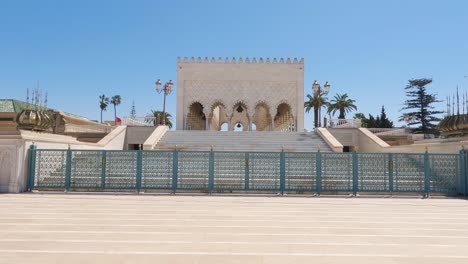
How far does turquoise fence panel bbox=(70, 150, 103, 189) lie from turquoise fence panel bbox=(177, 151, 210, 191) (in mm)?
2330

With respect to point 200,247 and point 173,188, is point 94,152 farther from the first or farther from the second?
point 200,247

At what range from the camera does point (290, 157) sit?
31.9 feet

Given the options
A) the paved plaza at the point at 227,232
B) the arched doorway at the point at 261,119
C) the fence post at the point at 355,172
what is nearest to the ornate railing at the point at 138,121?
the paved plaza at the point at 227,232

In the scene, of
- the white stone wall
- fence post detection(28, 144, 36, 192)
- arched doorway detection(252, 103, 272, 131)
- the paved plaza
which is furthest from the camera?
arched doorway detection(252, 103, 272, 131)

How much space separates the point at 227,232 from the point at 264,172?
4867 millimetres

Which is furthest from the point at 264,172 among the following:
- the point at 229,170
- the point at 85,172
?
the point at 85,172

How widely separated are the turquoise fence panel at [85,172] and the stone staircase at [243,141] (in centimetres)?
660

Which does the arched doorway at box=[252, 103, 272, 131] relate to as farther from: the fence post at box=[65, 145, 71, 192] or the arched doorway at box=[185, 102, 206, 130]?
the fence post at box=[65, 145, 71, 192]

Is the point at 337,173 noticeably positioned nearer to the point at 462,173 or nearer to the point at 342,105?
the point at 462,173

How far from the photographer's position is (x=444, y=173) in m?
9.69

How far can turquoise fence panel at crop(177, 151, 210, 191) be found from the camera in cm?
945

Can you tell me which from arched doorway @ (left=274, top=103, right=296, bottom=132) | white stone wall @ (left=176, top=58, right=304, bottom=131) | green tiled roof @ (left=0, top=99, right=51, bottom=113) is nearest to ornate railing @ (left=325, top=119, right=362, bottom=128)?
white stone wall @ (left=176, top=58, right=304, bottom=131)

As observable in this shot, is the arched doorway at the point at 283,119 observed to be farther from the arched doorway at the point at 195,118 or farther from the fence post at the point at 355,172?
the fence post at the point at 355,172

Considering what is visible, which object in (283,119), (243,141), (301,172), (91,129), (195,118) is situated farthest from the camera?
(283,119)
